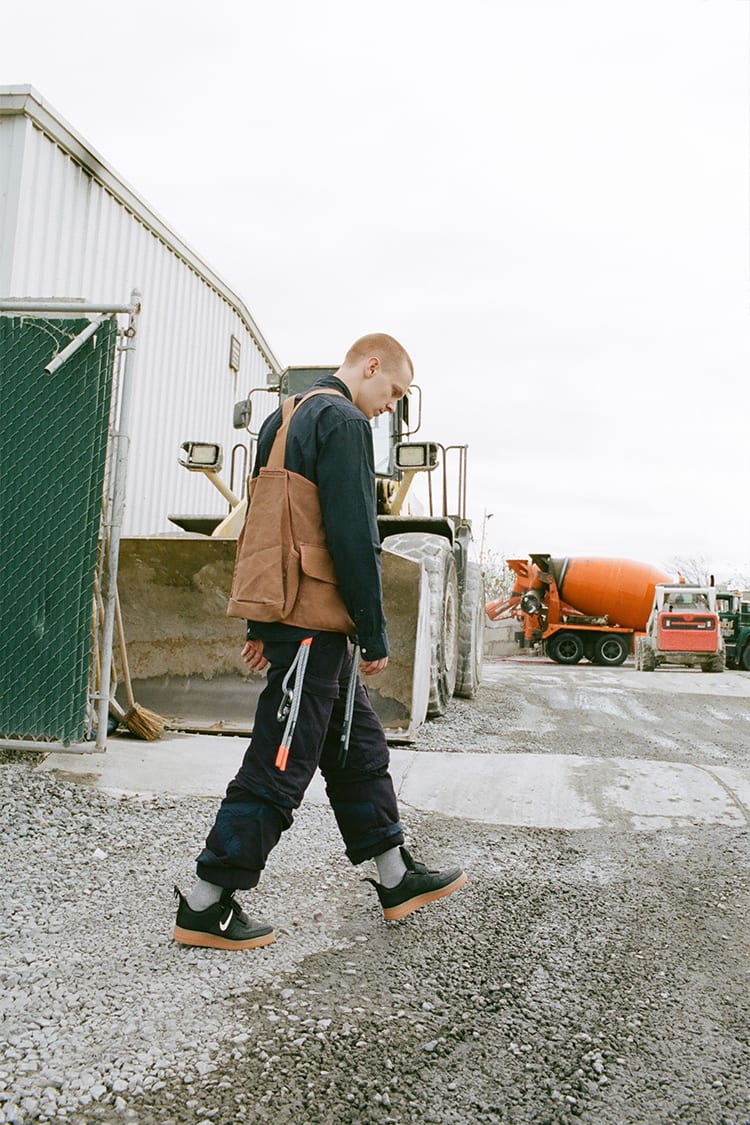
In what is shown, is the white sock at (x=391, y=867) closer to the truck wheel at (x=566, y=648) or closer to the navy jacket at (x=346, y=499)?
the navy jacket at (x=346, y=499)

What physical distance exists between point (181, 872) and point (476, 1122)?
1654 millimetres

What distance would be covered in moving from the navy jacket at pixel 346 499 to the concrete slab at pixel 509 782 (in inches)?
72.5

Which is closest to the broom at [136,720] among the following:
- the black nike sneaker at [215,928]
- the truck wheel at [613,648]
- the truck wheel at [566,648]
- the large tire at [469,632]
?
the black nike sneaker at [215,928]

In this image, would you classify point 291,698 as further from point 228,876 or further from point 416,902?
point 416,902

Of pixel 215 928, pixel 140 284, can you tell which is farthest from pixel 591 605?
pixel 215 928

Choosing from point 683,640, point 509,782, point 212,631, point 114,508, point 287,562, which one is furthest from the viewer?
point 683,640

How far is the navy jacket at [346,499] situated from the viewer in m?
2.54

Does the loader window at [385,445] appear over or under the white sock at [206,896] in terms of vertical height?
over

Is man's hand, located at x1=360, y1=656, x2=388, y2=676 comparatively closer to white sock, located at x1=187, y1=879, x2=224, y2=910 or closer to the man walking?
the man walking

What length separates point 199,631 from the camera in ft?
19.7

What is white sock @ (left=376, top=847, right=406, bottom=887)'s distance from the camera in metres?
2.75

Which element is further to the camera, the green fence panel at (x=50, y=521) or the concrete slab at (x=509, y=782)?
the green fence panel at (x=50, y=521)

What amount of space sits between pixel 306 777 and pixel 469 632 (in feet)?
19.7

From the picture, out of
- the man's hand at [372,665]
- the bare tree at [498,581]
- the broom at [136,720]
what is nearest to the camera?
the man's hand at [372,665]
